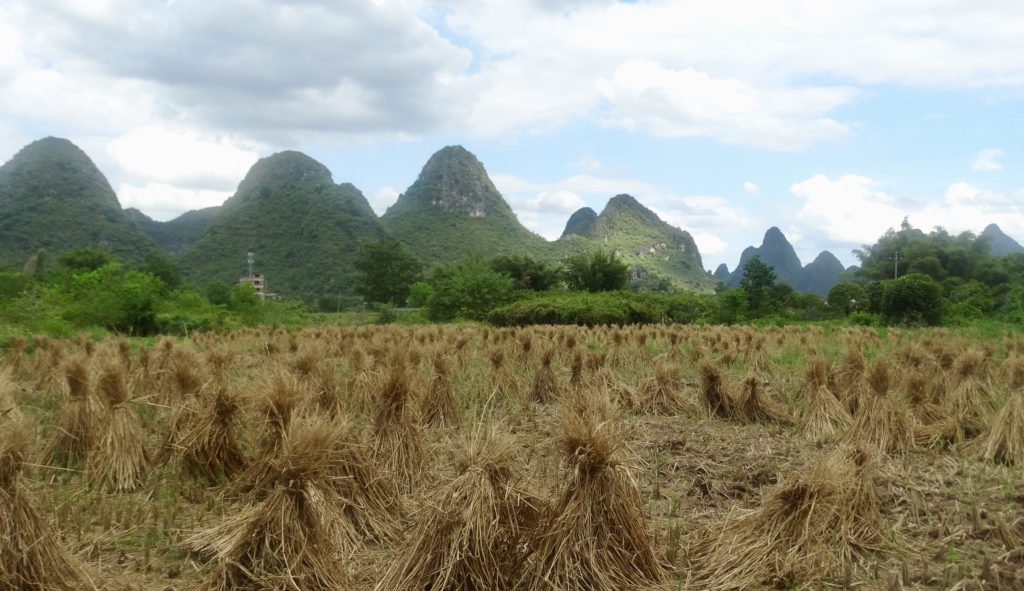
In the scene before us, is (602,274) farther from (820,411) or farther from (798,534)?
(798,534)

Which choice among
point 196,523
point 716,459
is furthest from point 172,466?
point 716,459

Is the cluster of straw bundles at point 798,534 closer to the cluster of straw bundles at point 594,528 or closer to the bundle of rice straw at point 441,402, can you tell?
the cluster of straw bundles at point 594,528

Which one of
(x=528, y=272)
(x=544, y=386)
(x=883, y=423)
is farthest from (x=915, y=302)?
(x=883, y=423)

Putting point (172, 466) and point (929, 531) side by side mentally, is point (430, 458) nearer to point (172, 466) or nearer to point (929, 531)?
point (172, 466)

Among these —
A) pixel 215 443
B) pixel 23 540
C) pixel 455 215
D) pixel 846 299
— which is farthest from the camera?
pixel 455 215

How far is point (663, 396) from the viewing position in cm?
786

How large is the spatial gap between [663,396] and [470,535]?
5.14 meters

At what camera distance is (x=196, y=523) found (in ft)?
13.9

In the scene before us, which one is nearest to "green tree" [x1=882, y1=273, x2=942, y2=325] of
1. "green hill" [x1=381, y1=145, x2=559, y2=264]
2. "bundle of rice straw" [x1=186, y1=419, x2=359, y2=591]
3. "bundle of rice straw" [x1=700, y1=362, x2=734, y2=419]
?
"bundle of rice straw" [x1=700, y1=362, x2=734, y2=419]

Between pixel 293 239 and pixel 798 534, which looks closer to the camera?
pixel 798 534

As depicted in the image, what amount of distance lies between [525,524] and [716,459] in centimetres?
273

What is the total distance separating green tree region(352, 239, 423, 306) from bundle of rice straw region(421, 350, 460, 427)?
49052 mm

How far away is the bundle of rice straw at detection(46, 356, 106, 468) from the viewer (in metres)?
5.39

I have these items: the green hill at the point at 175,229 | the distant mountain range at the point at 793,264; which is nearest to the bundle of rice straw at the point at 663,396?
the green hill at the point at 175,229
